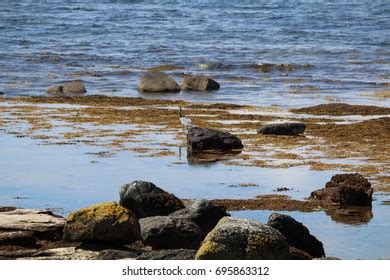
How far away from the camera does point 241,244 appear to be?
10.8 m

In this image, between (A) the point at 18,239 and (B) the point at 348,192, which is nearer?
(A) the point at 18,239

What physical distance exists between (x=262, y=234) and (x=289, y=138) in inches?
429

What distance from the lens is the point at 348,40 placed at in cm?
5059

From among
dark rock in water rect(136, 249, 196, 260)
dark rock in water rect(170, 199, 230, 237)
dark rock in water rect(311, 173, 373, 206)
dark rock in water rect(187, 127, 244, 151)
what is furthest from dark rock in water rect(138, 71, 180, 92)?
dark rock in water rect(136, 249, 196, 260)

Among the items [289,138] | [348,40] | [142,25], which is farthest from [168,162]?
[142,25]

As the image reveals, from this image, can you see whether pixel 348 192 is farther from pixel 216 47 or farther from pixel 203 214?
pixel 216 47

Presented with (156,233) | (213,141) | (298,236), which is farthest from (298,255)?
(213,141)

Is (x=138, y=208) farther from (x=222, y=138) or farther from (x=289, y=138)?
(x=289, y=138)

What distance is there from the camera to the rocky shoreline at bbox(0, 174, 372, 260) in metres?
10.9

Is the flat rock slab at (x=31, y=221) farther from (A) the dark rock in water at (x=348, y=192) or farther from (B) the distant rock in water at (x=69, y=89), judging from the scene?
(B) the distant rock in water at (x=69, y=89)

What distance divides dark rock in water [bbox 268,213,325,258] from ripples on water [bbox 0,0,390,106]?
16371 mm

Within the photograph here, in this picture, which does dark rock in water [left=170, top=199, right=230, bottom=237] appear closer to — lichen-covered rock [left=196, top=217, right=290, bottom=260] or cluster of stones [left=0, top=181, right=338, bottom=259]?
cluster of stones [left=0, top=181, right=338, bottom=259]

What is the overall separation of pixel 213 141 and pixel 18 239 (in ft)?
26.7

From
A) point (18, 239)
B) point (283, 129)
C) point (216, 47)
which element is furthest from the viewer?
point (216, 47)
